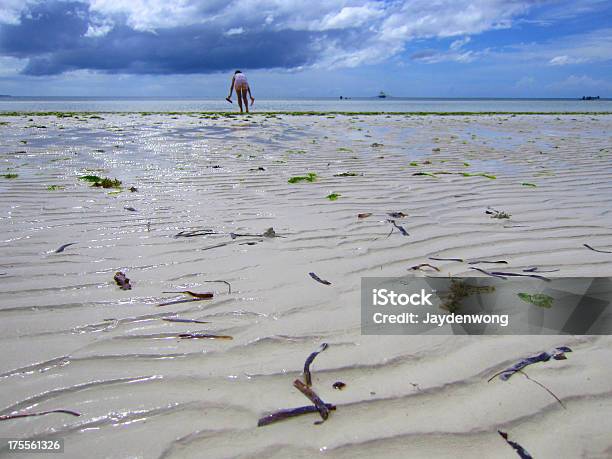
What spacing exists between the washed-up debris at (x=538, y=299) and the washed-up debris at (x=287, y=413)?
4.24 feet

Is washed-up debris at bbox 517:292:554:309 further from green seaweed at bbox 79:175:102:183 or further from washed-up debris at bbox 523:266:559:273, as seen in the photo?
green seaweed at bbox 79:175:102:183

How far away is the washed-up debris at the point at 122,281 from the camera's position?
7.89 ft

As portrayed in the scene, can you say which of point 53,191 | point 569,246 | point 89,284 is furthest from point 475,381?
point 53,191

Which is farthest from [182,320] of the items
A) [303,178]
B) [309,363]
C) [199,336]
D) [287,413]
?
[303,178]

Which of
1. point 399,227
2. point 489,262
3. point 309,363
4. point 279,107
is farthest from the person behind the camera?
point 279,107

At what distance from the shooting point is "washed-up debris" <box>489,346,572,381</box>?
1724 mm

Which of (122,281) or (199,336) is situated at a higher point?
(122,281)

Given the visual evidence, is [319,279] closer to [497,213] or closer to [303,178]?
[497,213]

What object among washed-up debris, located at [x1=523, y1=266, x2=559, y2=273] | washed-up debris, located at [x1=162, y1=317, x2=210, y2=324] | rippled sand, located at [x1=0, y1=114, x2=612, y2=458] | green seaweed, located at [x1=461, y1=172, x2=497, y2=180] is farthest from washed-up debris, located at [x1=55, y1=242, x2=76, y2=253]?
green seaweed, located at [x1=461, y1=172, x2=497, y2=180]

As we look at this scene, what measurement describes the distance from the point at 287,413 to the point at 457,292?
1.25 m

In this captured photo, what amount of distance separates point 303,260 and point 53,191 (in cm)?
321

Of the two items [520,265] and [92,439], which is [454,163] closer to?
[520,265]

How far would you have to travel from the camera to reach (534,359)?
181 cm

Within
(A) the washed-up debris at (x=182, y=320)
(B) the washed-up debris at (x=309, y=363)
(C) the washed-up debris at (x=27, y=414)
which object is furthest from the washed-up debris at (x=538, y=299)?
(C) the washed-up debris at (x=27, y=414)
